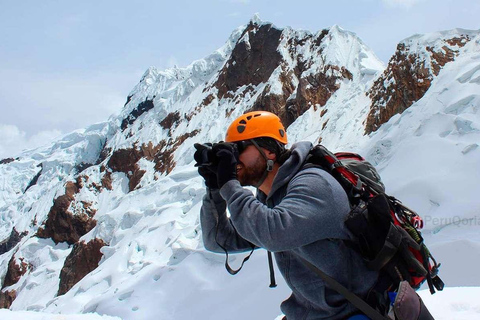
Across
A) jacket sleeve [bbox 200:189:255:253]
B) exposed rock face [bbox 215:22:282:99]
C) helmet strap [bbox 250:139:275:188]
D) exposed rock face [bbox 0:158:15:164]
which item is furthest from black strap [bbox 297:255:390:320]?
exposed rock face [bbox 0:158:15:164]

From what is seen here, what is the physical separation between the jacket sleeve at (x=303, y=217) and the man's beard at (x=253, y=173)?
38 centimetres

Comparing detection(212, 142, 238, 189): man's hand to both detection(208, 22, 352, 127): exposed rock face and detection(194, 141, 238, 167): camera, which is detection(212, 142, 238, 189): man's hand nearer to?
detection(194, 141, 238, 167): camera

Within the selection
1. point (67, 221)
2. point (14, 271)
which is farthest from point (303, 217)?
point (14, 271)

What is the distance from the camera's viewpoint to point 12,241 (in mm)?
73438

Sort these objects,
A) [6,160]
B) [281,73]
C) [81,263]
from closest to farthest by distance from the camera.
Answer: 1. [281,73]
2. [81,263]
3. [6,160]

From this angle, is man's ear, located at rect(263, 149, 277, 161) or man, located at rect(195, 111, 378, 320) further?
man's ear, located at rect(263, 149, 277, 161)

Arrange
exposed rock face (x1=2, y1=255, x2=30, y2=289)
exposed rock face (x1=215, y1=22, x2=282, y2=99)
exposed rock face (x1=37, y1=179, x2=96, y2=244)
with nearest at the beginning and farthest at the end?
exposed rock face (x1=215, y1=22, x2=282, y2=99) < exposed rock face (x1=2, y1=255, x2=30, y2=289) < exposed rock face (x1=37, y1=179, x2=96, y2=244)

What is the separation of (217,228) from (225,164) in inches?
25.8

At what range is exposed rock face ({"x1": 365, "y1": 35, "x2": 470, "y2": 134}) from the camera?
1848 centimetres

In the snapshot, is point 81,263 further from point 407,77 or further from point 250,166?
point 250,166

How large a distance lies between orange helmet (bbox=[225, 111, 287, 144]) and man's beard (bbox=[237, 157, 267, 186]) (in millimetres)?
175

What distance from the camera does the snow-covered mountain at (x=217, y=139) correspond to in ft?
25.8

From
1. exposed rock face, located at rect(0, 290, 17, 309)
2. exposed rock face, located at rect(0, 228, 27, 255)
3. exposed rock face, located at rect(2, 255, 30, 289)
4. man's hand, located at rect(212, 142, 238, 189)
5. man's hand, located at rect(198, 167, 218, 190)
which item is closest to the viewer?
man's hand, located at rect(212, 142, 238, 189)

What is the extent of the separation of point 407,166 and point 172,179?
30.2 m
